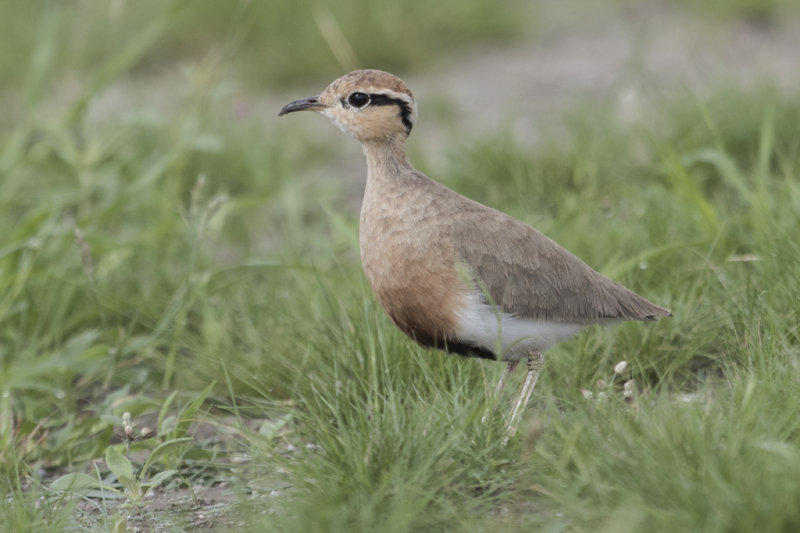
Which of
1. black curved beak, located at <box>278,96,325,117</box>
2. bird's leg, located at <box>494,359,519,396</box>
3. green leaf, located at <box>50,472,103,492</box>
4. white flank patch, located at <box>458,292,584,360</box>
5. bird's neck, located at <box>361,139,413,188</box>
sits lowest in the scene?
bird's leg, located at <box>494,359,519,396</box>

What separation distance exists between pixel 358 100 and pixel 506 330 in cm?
104

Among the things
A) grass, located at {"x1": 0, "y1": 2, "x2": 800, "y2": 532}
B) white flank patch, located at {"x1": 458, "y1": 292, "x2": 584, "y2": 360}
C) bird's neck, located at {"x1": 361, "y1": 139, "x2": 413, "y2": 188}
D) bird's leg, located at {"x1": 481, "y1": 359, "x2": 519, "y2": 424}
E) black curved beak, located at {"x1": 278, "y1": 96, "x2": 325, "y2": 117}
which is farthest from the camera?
black curved beak, located at {"x1": 278, "y1": 96, "x2": 325, "y2": 117}

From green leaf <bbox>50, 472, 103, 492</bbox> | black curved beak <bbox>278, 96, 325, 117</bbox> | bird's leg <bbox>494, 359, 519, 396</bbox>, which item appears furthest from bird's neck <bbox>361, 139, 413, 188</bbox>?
green leaf <bbox>50, 472, 103, 492</bbox>

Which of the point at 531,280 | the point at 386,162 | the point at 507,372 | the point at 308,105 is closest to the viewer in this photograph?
the point at 531,280

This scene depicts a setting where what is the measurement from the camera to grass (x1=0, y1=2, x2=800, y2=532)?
3072 millimetres

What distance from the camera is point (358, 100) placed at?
4180mm

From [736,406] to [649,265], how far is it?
143 cm

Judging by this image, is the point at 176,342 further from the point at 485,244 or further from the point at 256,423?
the point at 485,244

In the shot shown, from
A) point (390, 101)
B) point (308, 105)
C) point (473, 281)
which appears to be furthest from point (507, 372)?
point (308, 105)

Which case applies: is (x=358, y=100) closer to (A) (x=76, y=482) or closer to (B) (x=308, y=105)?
(B) (x=308, y=105)

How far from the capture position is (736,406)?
330cm

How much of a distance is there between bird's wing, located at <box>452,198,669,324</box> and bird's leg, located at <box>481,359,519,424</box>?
23 centimetres

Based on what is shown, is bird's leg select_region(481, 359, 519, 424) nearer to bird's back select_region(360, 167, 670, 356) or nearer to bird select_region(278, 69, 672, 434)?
bird select_region(278, 69, 672, 434)

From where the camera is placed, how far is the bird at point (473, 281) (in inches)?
147
